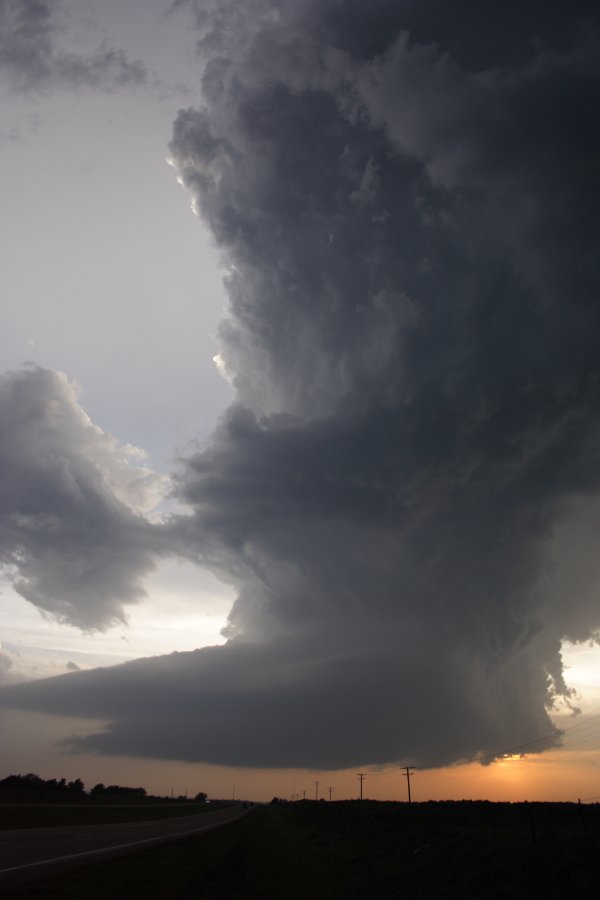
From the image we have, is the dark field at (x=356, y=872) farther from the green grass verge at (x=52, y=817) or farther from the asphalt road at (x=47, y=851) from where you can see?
the green grass verge at (x=52, y=817)

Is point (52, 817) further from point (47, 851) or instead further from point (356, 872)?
point (356, 872)

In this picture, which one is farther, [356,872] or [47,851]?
[356,872]

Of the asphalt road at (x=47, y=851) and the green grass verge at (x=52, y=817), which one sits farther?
the green grass verge at (x=52, y=817)

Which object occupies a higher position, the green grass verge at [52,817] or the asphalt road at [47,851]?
the asphalt road at [47,851]

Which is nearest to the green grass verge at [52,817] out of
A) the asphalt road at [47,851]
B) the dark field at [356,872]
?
the asphalt road at [47,851]

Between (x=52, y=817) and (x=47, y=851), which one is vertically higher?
(x=47, y=851)

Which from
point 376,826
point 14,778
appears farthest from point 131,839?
point 14,778

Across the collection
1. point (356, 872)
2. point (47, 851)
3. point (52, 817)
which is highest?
point (47, 851)

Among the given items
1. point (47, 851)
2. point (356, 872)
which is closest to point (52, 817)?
point (47, 851)

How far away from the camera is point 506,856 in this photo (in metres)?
31.4

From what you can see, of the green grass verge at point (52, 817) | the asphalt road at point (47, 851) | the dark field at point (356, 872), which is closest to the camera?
the dark field at point (356, 872)

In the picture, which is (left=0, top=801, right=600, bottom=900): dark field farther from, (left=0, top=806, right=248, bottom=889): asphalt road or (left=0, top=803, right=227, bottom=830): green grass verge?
(left=0, top=803, right=227, bottom=830): green grass verge

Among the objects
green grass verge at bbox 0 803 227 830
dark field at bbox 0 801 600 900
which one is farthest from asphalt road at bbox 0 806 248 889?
green grass verge at bbox 0 803 227 830

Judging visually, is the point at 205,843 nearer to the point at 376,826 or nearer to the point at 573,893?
the point at 376,826
